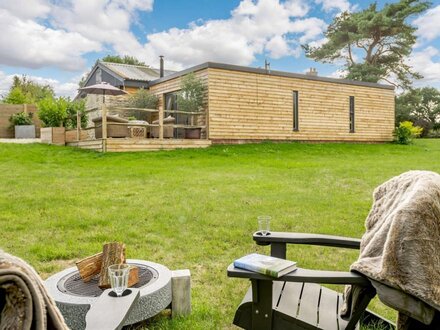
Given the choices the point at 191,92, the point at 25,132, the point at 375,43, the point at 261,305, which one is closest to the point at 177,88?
the point at 191,92

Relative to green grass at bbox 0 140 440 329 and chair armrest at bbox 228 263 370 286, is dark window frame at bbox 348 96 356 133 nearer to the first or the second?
green grass at bbox 0 140 440 329

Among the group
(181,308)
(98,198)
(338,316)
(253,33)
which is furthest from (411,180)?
(253,33)

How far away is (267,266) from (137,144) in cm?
1104

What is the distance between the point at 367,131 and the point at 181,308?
17.8 metres

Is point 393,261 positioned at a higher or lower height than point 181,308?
higher

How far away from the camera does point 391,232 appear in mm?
1535

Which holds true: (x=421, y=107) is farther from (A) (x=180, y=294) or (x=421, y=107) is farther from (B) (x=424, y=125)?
(A) (x=180, y=294)

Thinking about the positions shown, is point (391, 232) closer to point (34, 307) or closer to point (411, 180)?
point (411, 180)

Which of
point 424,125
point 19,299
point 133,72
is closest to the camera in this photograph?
point 19,299

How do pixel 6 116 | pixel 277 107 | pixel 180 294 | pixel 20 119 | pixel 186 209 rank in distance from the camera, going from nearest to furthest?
pixel 180 294
pixel 186 209
pixel 277 107
pixel 20 119
pixel 6 116

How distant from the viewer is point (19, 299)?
755 mm

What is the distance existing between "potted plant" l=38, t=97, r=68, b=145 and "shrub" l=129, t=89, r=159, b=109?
3.12 metres

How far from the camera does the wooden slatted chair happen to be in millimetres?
1566

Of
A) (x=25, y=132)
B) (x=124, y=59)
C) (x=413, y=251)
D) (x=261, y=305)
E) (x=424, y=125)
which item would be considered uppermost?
(x=124, y=59)
